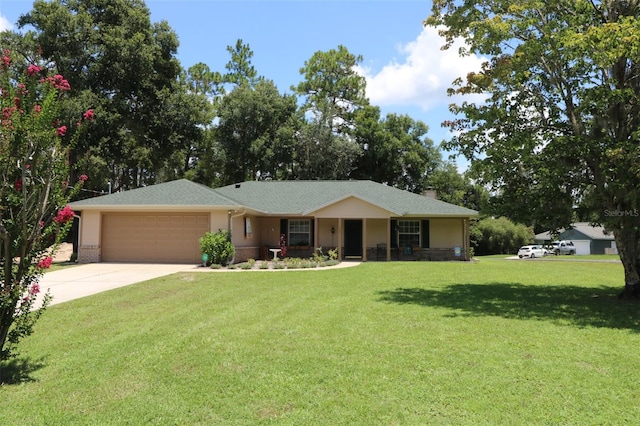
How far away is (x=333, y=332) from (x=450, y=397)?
271 cm

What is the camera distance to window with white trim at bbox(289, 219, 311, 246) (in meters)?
23.5

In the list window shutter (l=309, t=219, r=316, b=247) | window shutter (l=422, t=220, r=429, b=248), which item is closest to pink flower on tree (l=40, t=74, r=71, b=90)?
window shutter (l=309, t=219, r=316, b=247)

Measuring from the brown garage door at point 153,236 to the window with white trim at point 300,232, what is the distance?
5126mm

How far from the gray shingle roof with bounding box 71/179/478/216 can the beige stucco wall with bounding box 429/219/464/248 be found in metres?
0.79

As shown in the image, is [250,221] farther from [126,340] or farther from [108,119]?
[126,340]

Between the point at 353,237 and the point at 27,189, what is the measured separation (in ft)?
63.8

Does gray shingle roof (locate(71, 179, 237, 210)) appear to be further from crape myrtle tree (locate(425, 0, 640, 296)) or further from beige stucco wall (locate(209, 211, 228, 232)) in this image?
crape myrtle tree (locate(425, 0, 640, 296))

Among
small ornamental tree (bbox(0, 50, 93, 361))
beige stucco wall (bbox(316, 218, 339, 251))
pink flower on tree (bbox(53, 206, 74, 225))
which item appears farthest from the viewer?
beige stucco wall (bbox(316, 218, 339, 251))

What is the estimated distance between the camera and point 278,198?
25.1 metres

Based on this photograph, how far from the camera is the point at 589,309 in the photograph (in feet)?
29.2

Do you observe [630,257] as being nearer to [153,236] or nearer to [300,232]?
[300,232]

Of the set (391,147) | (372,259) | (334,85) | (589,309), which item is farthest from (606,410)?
(334,85)

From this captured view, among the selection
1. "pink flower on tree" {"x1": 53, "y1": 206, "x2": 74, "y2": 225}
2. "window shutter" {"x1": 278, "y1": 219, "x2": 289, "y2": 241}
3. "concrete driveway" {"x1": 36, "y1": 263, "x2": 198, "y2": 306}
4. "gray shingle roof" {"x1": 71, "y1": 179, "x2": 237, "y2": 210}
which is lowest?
"concrete driveway" {"x1": 36, "y1": 263, "x2": 198, "y2": 306}

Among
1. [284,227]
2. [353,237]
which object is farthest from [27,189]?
[353,237]
